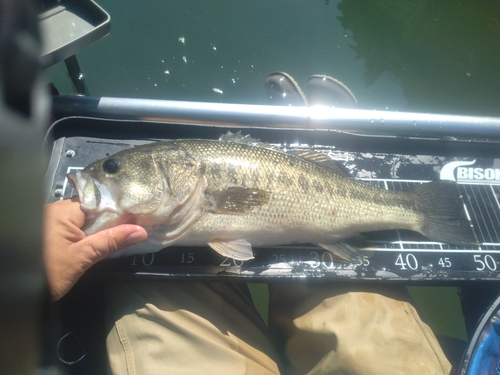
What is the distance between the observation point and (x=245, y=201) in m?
1.91

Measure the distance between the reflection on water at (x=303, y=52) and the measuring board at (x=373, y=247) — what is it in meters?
1.71

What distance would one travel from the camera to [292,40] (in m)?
4.44

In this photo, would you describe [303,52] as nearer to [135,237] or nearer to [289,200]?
[289,200]

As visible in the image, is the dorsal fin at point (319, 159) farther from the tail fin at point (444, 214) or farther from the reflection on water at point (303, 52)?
the reflection on water at point (303, 52)

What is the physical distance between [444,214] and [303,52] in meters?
3.04

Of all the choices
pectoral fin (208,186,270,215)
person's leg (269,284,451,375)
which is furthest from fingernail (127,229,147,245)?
person's leg (269,284,451,375)

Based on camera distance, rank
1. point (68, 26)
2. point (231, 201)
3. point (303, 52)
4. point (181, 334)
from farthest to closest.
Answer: point (303, 52) < point (68, 26) < point (231, 201) < point (181, 334)

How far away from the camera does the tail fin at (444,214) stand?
7.14 feet

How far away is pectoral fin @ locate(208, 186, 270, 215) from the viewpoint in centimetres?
189

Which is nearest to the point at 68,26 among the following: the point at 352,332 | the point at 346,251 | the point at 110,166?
the point at 110,166

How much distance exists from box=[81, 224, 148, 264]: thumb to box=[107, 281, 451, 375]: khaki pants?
0.36 meters

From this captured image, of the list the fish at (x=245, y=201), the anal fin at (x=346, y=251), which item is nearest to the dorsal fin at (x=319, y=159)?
the fish at (x=245, y=201)

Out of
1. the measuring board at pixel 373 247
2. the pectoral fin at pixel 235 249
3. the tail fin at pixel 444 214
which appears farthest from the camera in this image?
the tail fin at pixel 444 214

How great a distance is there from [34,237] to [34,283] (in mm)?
244
